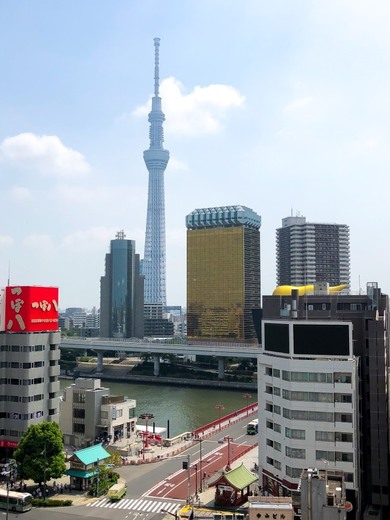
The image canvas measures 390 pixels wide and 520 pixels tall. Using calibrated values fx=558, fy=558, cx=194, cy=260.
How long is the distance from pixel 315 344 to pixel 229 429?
3102 centimetres

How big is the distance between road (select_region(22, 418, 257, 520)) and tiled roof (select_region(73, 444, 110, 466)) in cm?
315

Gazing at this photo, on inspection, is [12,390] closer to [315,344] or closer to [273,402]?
[273,402]

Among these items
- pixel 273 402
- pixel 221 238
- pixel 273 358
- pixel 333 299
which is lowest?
pixel 273 402

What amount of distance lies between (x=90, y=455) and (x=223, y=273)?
12386 centimetres

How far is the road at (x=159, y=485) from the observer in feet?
127

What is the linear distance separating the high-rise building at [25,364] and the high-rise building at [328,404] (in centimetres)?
2105

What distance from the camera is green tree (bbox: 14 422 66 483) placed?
42344mm

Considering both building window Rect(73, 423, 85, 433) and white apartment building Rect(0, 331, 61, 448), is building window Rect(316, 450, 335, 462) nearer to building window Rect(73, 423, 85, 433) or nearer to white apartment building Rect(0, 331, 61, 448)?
white apartment building Rect(0, 331, 61, 448)

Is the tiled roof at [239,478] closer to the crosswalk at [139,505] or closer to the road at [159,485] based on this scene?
the road at [159,485]

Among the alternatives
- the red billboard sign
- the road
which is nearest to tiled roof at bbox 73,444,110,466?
the road

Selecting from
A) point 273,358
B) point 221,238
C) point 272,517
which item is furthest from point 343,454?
point 221,238

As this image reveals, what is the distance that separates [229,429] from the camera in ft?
222

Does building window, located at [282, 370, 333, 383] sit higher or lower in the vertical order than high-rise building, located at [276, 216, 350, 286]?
lower

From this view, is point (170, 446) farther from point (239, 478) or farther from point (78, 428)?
point (239, 478)
